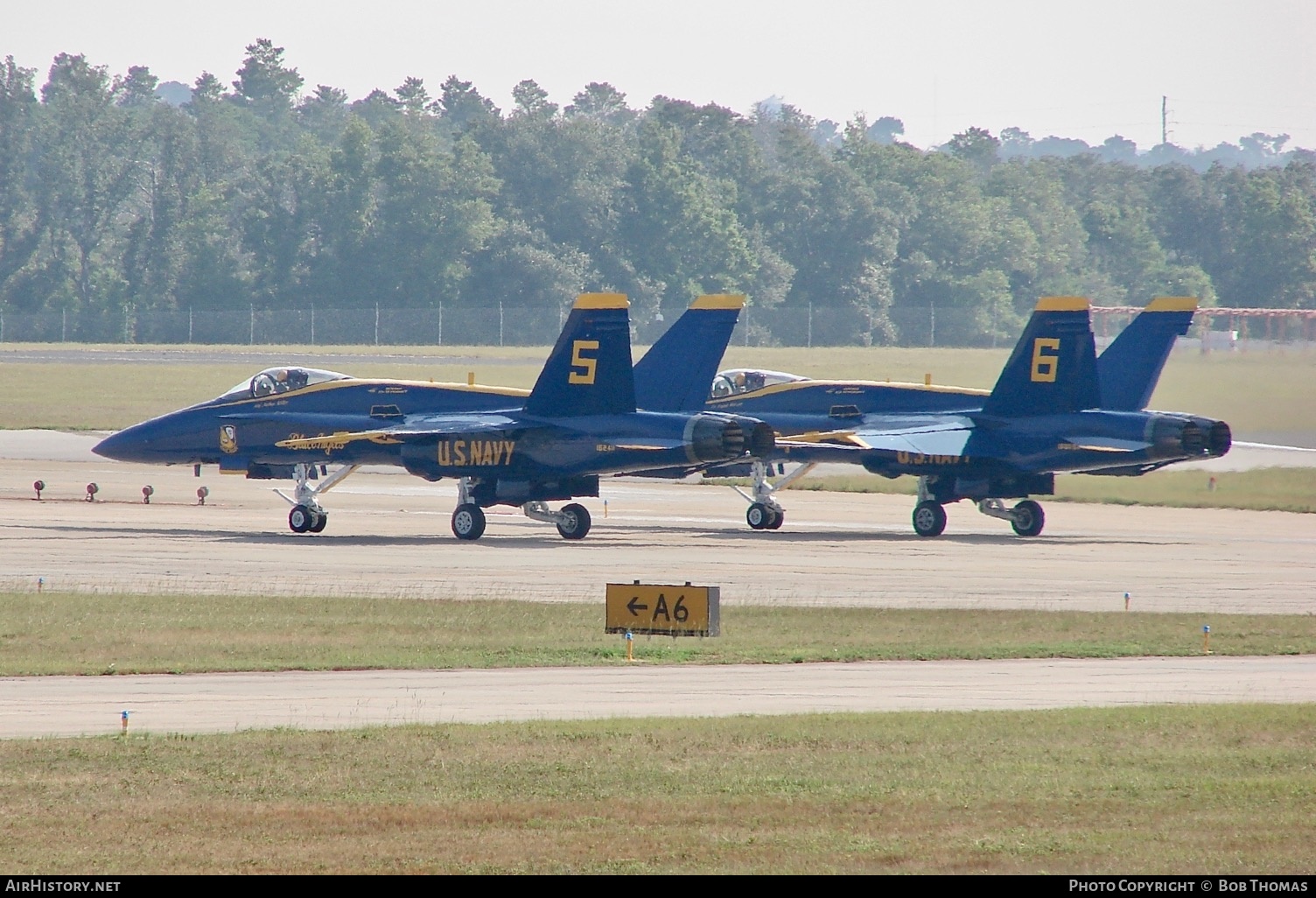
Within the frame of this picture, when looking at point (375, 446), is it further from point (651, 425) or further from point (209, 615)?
point (209, 615)

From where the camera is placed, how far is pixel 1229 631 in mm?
22969

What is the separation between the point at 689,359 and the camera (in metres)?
37.6

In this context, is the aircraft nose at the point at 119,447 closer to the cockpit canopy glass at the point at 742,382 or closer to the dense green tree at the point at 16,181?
the cockpit canopy glass at the point at 742,382

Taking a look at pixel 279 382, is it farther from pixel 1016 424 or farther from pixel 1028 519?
pixel 1028 519

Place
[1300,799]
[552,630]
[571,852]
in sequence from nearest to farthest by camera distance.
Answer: [571,852] < [1300,799] < [552,630]

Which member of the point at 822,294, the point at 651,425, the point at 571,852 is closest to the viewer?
the point at 571,852

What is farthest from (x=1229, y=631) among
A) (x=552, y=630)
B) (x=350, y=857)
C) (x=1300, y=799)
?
(x=350, y=857)

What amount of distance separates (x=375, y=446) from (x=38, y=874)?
25.9m

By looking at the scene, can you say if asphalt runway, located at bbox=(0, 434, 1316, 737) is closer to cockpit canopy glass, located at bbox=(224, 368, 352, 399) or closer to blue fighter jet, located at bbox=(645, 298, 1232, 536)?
blue fighter jet, located at bbox=(645, 298, 1232, 536)

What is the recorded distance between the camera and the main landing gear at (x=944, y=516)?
38.0 m

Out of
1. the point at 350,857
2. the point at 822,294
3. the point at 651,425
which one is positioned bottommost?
the point at 350,857

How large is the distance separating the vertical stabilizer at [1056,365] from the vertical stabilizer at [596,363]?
320 inches

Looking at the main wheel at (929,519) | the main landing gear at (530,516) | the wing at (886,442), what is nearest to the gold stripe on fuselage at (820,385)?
the wing at (886,442)

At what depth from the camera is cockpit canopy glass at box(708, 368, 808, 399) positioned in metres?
41.5
